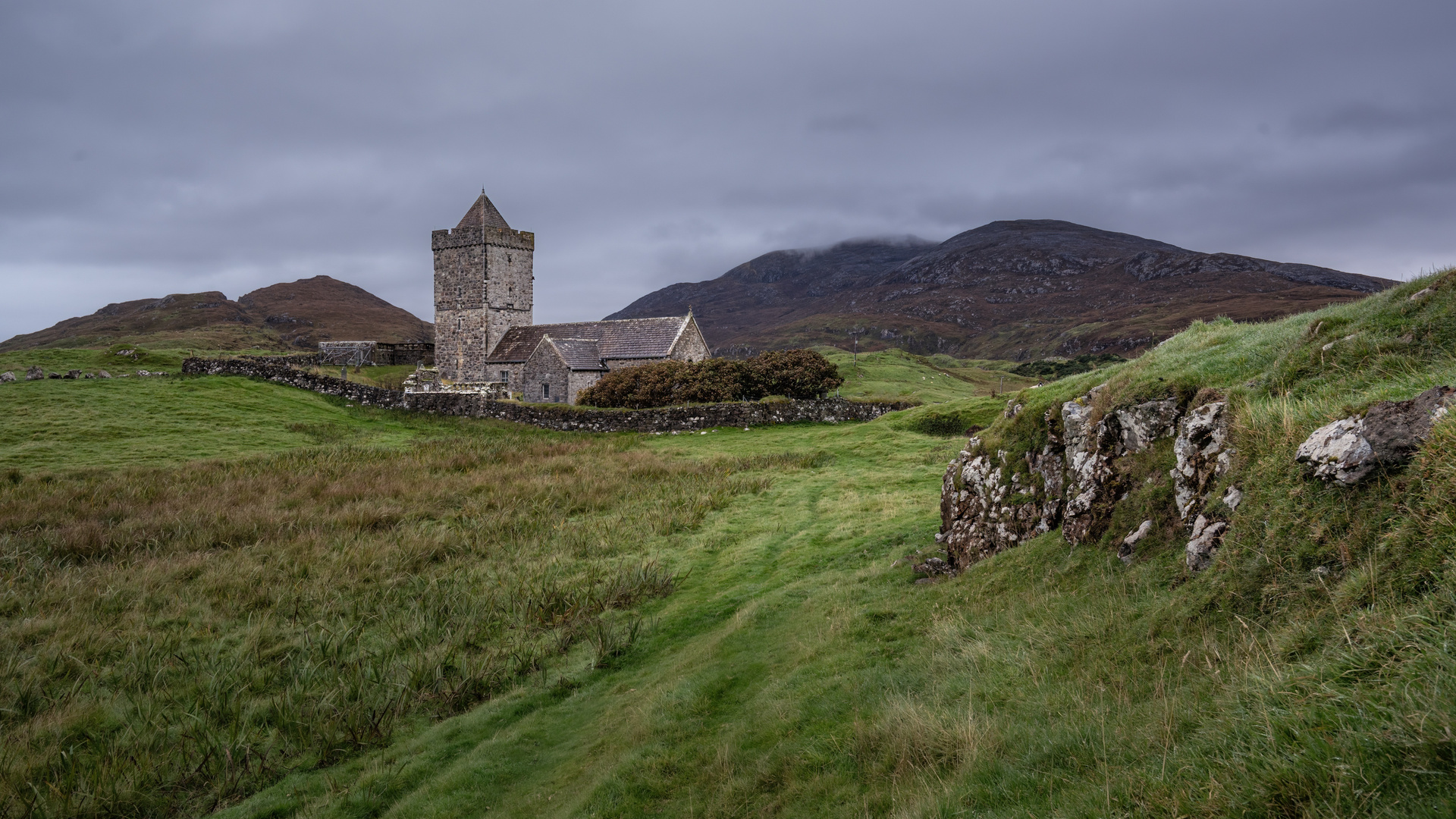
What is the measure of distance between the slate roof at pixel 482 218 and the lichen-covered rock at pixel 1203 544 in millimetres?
64546

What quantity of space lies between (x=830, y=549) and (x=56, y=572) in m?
15.0

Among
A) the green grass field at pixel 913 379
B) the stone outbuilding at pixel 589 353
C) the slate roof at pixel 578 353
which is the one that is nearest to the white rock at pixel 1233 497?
the green grass field at pixel 913 379

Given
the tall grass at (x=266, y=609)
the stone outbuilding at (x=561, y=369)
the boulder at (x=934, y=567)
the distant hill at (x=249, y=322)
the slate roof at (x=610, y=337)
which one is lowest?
the tall grass at (x=266, y=609)

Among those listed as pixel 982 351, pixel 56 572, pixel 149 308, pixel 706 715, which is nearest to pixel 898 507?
pixel 706 715

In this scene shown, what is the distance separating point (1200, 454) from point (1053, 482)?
2.69 metres

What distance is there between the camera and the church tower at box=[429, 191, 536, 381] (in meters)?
63.2

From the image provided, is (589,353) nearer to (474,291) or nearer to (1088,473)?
(474,291)

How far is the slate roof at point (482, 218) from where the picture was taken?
63188 mm

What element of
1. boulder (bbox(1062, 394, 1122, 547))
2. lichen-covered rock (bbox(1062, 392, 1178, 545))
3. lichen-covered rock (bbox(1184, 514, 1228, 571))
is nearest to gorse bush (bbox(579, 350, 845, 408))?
boulder (bbox(1062, 394, 1122, 547))

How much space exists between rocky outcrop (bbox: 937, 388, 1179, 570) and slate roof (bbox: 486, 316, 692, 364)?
43.8 metres

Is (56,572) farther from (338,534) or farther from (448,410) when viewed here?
(448,410)

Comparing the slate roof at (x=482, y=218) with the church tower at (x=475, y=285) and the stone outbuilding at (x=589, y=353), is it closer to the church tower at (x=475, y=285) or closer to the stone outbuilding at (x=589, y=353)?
the church tower at (x=475, y=285)

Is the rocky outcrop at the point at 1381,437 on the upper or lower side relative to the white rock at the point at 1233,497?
upper

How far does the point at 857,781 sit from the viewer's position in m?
5.55
